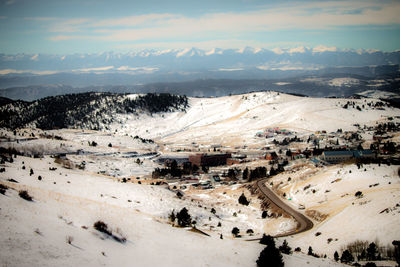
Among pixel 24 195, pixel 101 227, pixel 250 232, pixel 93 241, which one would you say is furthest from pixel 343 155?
pixel 24 195

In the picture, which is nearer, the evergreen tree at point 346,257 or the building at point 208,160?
the evergreen tree at point 346,257

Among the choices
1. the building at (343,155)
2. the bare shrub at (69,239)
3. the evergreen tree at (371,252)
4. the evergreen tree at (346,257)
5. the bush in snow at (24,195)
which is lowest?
the building at (343,155)

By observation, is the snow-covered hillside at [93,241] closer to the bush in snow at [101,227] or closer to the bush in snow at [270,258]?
the bush in snow at [101,227]

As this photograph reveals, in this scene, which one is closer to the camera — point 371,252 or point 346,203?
point 371,252

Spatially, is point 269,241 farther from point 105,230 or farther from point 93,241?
point 93,241

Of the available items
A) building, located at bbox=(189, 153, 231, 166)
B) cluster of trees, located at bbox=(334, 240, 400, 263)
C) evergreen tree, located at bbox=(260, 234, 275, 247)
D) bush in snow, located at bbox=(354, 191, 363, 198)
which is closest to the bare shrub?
evergreen tree, located at bbox=(260, 234, 275, 247)

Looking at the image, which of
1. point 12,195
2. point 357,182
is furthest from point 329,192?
point 12,195

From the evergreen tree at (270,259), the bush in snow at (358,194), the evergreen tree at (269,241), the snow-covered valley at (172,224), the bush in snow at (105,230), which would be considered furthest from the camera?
the bush in snow at (358,194)

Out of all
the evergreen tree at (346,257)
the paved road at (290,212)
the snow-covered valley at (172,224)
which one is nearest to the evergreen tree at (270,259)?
the snow-covered valley at (172,224)

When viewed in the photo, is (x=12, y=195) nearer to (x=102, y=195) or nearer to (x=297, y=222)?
(x=102, y=195)
